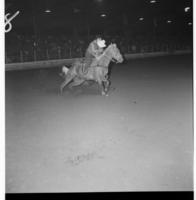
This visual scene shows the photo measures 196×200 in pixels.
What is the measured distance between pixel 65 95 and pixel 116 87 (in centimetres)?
49

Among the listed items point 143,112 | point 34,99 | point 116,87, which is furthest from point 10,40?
point 143,112

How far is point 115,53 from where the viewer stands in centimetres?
345

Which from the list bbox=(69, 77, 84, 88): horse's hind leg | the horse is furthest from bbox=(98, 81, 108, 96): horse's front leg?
bbox=(69, 77, 84, 88): horse's hind leg

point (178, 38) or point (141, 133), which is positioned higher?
point (178, 38)

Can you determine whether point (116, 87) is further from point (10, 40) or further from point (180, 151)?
point (10, 40)

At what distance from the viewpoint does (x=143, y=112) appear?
346cm

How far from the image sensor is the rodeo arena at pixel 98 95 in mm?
3363

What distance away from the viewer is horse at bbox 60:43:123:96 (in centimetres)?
347

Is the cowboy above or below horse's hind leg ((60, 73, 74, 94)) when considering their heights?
above

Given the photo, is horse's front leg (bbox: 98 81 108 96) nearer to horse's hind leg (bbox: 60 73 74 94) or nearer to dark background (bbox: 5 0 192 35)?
horse's hind leg (bbox: 60 73 74 94)

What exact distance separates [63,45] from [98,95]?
58 cm

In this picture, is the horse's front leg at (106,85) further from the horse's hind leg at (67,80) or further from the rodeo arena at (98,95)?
the horse's hind leg at (67,80)

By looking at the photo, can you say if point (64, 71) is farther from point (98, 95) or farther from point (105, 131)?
point (105, 131)

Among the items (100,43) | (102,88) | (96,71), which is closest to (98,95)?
(102,88)
